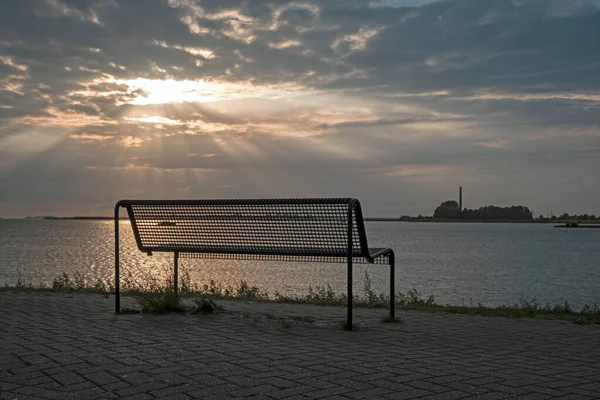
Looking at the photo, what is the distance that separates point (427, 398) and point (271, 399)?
3.27ft

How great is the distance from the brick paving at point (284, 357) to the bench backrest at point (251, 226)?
0.84m

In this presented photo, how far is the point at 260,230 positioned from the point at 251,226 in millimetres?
124

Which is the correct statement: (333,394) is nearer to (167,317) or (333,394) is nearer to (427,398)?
(427,398)

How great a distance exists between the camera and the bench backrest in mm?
7348

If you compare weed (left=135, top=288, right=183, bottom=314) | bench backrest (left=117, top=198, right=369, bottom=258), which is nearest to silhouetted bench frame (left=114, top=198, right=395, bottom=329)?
bench backrest (left=117, top=198, right=369, bottom=258)

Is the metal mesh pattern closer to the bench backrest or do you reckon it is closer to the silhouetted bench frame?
the silhouetted bench frame

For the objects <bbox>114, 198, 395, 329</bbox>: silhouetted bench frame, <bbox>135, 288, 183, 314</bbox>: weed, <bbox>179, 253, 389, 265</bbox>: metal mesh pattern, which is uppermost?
<bbox>114, 198, 395, 329</bbox>: silhouetted bench frame

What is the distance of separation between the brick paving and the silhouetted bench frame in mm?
749

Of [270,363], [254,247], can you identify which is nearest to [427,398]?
[270,363]

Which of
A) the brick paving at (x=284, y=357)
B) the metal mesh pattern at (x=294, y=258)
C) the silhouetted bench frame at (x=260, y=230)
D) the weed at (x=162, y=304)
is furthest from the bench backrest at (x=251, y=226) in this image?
the brick paving at (x=284, y=357)

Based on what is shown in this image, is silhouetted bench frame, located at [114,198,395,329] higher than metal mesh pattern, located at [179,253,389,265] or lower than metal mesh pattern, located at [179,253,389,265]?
higher

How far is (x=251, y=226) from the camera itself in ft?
26.4

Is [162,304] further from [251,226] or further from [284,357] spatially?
[284,357]

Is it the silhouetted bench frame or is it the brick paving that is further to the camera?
the silhouetted bench frame
